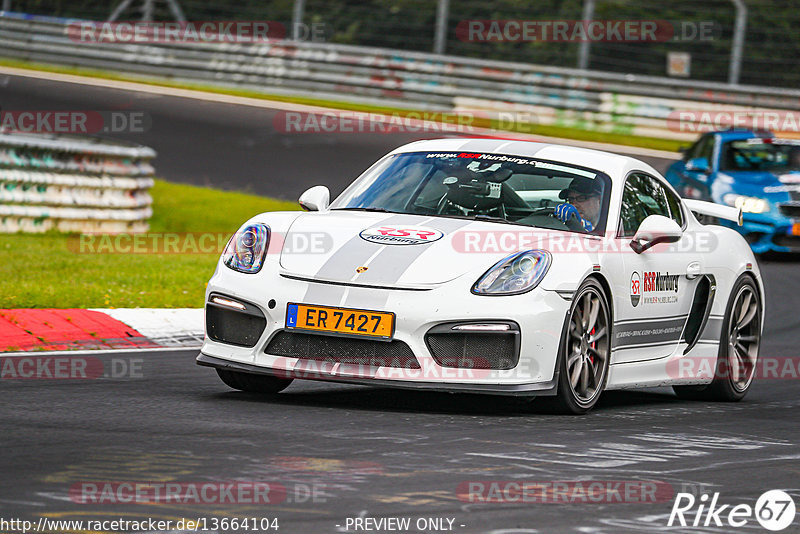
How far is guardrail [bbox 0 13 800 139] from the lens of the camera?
23.9 m

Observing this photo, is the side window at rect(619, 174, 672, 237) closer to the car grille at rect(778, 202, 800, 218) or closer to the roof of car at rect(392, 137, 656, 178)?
the roof of car at rect(392, 137, 656, 178)

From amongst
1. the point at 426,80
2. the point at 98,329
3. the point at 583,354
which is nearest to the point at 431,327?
the point at 583,354

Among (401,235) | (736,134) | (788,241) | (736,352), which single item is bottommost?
(736,352)

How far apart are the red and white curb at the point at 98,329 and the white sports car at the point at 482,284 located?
1.86 m

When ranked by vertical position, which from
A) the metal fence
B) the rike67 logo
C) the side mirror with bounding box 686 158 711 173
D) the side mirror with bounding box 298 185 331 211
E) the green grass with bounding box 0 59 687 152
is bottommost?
the rike67 logo

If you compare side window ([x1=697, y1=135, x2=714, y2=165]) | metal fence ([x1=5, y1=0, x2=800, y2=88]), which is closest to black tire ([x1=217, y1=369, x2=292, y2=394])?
side window ([x1=697, y1=135, x2=714, y2=165])

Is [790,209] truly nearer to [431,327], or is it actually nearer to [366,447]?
[431,327]

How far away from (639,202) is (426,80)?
16.9m

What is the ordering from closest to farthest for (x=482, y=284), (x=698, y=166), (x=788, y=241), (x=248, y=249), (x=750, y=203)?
(x=482, y=284) < (x=248, y=249) < (x=750, y=203) < (x=788, y=241) < (x=698, y=166)

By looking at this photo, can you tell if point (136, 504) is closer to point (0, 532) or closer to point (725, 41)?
point (0, 532)

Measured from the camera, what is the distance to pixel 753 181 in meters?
16.4

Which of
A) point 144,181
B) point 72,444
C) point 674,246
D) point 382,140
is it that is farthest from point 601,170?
point 382,140

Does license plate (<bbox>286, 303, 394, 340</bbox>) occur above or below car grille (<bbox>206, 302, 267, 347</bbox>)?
above

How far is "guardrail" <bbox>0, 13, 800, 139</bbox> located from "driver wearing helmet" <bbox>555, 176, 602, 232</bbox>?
53.5ft
